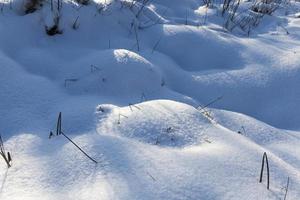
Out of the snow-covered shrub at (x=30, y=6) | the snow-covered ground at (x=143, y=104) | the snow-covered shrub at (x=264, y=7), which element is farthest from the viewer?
the snow-covered shrub at (x=264, y=7)

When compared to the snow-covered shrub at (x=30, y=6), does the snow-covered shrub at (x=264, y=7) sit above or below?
below

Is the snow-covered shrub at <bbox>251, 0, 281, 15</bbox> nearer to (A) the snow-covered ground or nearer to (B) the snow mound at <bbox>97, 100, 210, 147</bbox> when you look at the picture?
(A) the snow-covered ground

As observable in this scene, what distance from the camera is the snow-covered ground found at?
1.33 metres

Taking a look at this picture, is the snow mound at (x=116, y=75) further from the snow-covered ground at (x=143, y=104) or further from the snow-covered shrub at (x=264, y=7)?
the snow-covered shrub at (x=264, y=7)

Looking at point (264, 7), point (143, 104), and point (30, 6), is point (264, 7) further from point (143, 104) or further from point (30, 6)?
point (143, 104)

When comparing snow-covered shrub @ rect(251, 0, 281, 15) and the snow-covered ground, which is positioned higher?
snow-covered shrub @ rect(251, 0, 281, 15)

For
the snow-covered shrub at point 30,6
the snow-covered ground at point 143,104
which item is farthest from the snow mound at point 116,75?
the snow-covered shrub at point 30,6

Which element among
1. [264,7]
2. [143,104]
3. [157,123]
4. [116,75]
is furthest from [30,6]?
[264,7]

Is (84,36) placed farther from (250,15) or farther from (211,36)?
(250,15)

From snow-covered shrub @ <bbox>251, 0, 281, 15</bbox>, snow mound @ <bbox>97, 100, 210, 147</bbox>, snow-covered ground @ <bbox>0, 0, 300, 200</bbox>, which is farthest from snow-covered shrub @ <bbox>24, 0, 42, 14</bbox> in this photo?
snow-covered shrub @ <bbox>251, 0, 281, 15</bbox>

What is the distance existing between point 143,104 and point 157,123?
16 cm

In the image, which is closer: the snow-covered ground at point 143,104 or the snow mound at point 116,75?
the snow-covered ground at point 143,104

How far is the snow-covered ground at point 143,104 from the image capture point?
133 cm

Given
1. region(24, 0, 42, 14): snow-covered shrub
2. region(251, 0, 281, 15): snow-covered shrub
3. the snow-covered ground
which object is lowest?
the snow-covered ground
